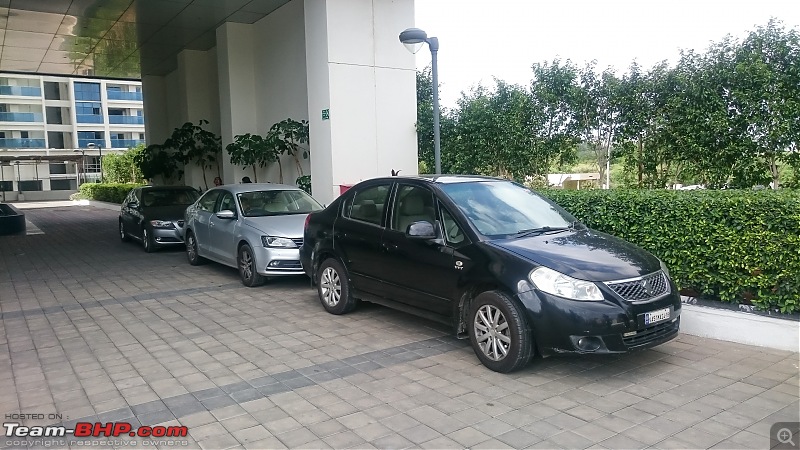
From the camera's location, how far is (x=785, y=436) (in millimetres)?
3885

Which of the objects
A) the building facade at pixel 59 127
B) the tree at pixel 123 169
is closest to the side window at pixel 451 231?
the tree at pixel 123 169

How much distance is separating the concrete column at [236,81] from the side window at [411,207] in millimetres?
10975

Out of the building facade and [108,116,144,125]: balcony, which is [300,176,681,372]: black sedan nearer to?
the building facade

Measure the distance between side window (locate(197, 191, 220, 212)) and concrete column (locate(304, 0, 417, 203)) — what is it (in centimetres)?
226

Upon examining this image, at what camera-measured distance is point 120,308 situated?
25.5 feet

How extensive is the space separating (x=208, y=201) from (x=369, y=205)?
4927 mm

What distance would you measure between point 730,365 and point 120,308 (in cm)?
685

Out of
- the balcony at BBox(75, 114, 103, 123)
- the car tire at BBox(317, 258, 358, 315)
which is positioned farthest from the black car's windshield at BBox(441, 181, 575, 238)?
the balcony at BBox(75, 114, 103, 123)

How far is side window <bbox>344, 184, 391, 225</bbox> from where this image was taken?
6.57 meters

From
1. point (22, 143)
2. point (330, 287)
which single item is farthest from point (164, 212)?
point (22, 143)

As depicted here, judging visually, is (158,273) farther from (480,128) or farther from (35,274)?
(480,128)

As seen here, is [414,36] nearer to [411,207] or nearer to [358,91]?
[358,91]

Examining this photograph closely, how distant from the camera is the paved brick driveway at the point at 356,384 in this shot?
13.2 feet

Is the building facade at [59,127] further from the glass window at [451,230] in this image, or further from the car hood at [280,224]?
the glass window at [451,230]
